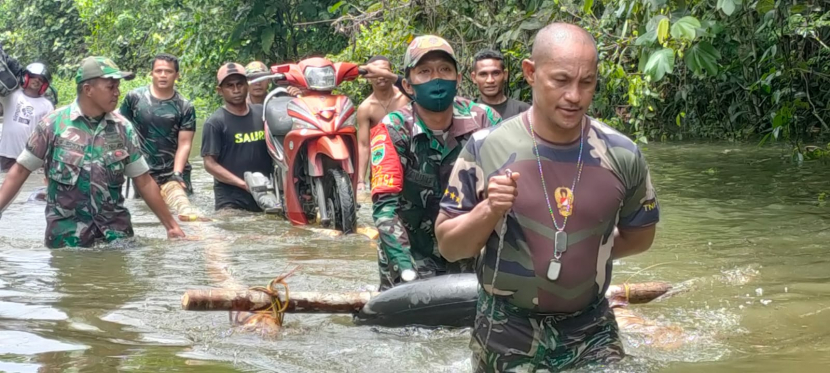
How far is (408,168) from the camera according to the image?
202 inches

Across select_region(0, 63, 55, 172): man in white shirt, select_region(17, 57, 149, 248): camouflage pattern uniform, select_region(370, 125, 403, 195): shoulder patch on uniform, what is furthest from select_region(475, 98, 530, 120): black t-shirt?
select_region(0, 63, 55, 172): man in white shirt

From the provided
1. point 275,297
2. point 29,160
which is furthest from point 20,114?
point 275,297

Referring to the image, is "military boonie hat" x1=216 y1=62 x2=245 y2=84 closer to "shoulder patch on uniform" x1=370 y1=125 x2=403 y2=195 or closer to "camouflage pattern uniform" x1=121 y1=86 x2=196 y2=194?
"camouflage pattern uniform" x1=121 y1=86 x2=196 y2=194

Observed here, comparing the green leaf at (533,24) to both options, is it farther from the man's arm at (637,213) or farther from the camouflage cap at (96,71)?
the man's arm at (637,213)

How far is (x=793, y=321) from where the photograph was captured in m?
5.58

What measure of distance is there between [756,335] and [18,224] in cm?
729

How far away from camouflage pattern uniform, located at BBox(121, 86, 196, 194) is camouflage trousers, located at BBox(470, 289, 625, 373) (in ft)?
24.5

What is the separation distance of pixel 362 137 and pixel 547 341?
23.4 feet

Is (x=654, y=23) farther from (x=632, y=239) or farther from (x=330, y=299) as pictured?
(x=632, y=239)

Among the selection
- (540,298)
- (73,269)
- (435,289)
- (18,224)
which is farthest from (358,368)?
(18,224)

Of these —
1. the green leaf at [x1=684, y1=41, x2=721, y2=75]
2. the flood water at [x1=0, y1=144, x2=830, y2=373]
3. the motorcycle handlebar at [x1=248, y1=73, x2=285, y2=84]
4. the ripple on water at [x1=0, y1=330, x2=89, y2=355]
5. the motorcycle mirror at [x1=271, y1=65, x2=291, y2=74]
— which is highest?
the motorcycle mirror at [x1=271, y1=65, x2=291, y2=74]

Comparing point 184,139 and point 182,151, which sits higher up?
point 184,139

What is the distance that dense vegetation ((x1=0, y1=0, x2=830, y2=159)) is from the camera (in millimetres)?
7852

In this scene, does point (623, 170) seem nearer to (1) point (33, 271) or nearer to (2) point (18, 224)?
(1) point (33, 271)
